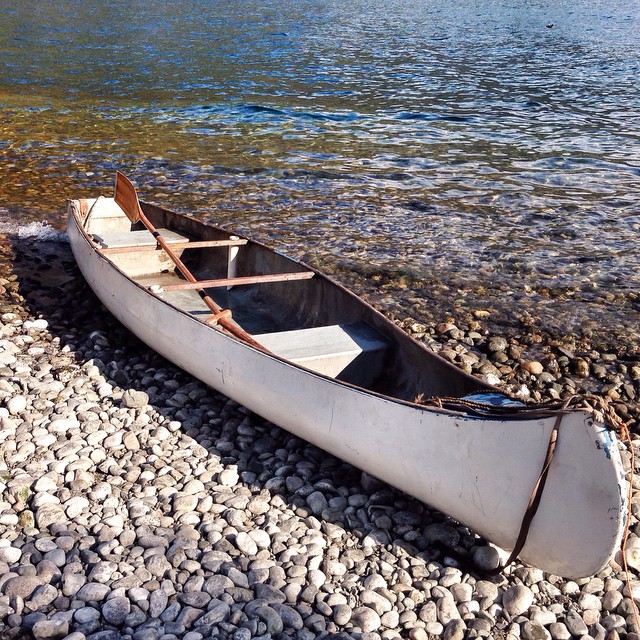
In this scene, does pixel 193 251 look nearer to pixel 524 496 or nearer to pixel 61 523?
pixel 61 523

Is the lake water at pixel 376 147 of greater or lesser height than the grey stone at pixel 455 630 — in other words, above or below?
below

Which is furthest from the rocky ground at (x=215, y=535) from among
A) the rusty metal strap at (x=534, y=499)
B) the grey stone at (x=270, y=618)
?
the rusty metal strap at (x=534, y=499)

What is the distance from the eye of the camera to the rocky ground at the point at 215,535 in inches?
178

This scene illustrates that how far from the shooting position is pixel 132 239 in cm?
988

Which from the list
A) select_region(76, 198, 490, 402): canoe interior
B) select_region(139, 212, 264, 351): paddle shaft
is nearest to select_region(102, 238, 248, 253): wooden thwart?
select_region(76, 198, 490, 402): canoe interior

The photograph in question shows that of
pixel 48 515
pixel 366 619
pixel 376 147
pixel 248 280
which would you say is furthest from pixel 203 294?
pixel 376 147

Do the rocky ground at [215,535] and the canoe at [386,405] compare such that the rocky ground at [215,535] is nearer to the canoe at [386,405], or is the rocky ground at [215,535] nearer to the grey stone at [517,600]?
the grey stone at [517,600]

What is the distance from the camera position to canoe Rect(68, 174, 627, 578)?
14.3 feet

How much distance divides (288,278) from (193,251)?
273cm

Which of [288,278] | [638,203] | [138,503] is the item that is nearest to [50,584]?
[138,503]

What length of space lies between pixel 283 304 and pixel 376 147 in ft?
33.0

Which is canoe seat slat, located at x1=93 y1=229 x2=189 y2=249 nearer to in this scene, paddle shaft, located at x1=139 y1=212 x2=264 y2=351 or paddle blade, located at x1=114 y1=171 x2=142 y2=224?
paddle shaft, located at x1=139 y1=212 x2=264 y2=351

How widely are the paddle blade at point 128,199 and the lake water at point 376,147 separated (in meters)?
2.11

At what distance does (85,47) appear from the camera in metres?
32.8
